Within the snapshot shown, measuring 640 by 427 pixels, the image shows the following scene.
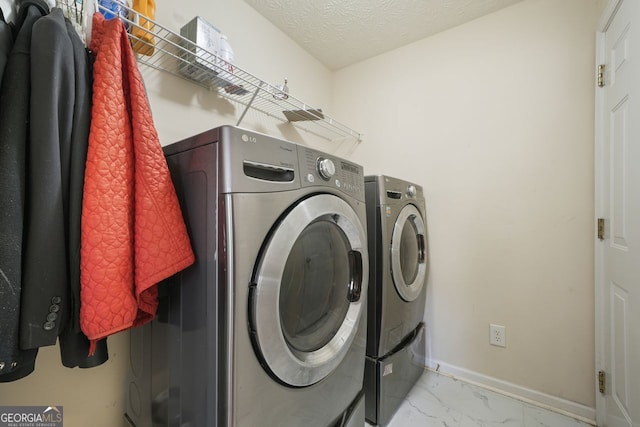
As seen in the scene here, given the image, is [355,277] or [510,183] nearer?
[355,277]

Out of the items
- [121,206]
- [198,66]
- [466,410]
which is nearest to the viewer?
[121,206]

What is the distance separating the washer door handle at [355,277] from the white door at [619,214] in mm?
988

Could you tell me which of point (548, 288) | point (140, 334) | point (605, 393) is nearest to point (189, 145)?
point (140, 334)

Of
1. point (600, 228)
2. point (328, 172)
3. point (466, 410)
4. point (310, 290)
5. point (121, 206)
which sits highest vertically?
point (328, 172)

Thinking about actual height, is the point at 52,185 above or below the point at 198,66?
below

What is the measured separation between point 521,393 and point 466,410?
378mm

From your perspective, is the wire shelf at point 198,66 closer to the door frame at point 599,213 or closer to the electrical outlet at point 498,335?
the door frame at point 599,213

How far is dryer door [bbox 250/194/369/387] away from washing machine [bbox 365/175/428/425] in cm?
24

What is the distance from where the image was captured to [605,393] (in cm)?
127

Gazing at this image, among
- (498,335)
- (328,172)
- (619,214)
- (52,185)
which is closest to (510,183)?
(619,214)

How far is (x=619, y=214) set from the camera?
1123mm

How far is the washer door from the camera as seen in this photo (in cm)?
137

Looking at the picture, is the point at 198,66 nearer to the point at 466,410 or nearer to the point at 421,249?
the point at 421,249

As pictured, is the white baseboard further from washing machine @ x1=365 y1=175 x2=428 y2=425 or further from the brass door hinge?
the brass door hinge
